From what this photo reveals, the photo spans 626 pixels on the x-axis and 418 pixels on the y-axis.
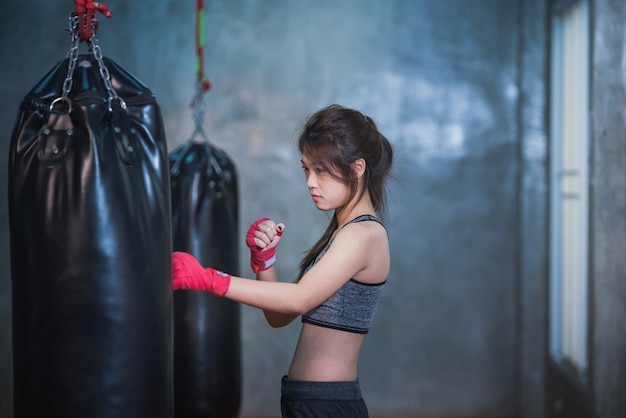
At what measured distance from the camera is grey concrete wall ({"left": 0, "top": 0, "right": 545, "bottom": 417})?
156 inches

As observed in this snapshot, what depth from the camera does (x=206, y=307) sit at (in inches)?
91.0

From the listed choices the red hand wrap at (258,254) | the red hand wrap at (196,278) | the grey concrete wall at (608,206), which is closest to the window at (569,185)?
the grey concrete wall at (608,206)

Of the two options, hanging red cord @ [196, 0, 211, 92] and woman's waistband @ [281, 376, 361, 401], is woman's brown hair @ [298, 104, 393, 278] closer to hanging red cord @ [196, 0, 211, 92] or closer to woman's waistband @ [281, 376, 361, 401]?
woman's waistband @ [281, 376, 361, 401]

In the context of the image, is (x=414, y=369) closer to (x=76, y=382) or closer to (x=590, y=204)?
(x=590, y=204)

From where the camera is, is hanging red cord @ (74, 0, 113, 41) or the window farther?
the window

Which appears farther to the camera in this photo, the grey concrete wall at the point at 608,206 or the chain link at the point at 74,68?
the grey concrete wall at the point at 608,206

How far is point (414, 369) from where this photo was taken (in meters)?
4.07

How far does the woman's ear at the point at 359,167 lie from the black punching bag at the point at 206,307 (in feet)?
2.88

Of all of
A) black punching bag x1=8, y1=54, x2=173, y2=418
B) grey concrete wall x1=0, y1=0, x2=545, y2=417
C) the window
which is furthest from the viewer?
grey concrete wall x1=0, y1=0, x2=545, y2=417

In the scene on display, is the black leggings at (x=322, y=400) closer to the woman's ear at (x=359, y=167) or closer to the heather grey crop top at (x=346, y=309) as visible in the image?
the heather grey crop top at (x=346, y=309)

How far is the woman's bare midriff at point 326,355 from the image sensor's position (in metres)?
1.59

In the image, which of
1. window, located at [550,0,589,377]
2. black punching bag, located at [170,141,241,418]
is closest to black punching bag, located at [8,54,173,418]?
black punching bag, located at [170,141,241,418]

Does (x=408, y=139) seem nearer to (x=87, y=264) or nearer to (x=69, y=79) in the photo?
(x=69, y=79)

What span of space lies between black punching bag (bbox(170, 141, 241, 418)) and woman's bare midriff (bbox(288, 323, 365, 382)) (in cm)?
73
